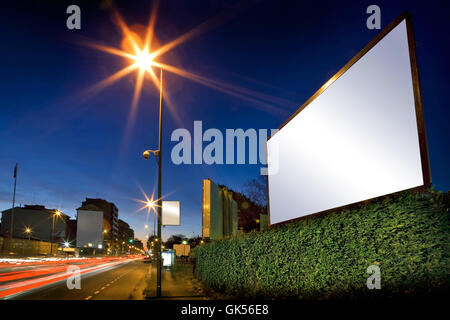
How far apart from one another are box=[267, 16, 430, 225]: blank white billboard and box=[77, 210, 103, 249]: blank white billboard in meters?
107

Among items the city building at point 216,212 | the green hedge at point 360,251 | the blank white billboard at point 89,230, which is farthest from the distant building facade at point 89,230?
the green hedge at point 360,251

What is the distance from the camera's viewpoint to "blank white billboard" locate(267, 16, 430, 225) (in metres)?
5.07

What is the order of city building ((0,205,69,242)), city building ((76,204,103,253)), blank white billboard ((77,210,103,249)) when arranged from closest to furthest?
city building ((76,204,103,253))
blank white billboard ((77,210,103,249))
city building ((0,205,69,242))

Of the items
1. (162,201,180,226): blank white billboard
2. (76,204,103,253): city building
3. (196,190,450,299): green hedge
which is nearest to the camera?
(196,190,450,299): green hedge

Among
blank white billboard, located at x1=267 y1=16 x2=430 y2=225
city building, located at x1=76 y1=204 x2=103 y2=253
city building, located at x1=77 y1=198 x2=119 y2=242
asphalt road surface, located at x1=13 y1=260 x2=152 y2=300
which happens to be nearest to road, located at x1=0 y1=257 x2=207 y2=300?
asphalt road surface, located at x1=13 y1=260 x2=152 y2=300

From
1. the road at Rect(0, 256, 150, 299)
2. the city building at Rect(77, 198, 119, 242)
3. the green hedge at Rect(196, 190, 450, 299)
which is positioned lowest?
the road at Rect(0, 256, 150, 299)

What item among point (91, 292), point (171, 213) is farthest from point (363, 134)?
point (91, 292)

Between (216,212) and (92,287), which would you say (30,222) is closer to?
(92,287)

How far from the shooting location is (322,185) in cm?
768

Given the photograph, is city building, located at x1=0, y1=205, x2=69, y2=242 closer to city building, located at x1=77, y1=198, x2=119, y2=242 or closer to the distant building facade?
the distant building facade

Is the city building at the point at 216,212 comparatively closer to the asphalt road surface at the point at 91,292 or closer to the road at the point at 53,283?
the asphalt road surface at the point at 91,292
